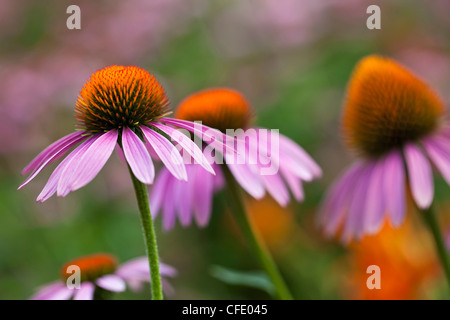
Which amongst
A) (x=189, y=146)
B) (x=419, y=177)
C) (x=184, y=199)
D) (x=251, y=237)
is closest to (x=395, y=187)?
(x=419, y=177)

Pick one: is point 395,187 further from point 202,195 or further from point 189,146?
point 189,146

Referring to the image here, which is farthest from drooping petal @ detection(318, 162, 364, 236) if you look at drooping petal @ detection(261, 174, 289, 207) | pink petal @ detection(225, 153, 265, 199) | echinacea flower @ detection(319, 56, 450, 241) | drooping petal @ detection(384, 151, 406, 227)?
pink petal @ detection(225, 153, 265, 199)

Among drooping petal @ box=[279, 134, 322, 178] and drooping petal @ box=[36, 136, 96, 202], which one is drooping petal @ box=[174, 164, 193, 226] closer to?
drooping petal @ box=[279, 134, 322, 178]

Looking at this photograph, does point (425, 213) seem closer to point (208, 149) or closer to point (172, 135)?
point (208, 149)

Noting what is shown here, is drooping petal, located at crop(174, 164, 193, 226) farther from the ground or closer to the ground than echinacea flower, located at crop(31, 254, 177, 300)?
farther from the ground

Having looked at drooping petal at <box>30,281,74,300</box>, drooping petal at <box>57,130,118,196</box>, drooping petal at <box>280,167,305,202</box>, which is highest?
drooping petal at <box>280,167,305,202</box>

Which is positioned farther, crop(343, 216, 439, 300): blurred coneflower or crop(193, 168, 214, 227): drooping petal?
crop(343, 216, 439, 300): blurred coneflower

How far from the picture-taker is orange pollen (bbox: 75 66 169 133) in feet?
2.97

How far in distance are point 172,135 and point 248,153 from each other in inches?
7.0

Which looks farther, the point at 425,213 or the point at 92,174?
the point at 425,213

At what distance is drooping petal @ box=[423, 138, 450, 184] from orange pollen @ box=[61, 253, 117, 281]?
27.2 inches

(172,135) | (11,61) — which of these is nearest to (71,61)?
(11,61)

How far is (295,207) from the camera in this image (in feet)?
8.45

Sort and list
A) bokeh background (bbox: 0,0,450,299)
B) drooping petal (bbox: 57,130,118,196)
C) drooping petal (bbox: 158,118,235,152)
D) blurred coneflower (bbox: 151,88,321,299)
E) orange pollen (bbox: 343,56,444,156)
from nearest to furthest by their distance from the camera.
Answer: drooping petal (bbox: 57,130,118,196) < drooping petal (bbox: 158,118,235,152) < blurred coneflower (bbox: 151,88,321,299) < orange pollen (bbox: 343,56,444,156) < bokeh background (bbox: 0,0,450,299)
